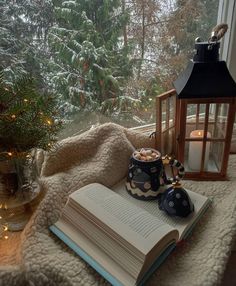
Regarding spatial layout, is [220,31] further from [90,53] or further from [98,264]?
[98,264]

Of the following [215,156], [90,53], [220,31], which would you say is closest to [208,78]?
[220,31]

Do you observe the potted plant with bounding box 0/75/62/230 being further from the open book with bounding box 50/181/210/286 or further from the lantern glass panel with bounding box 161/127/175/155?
the lantern glass panel with bounding box 161/127/175/155

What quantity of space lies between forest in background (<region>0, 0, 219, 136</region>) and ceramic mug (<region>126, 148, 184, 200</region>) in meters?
0.31

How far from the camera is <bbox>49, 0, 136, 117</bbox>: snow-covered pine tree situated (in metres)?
0.84

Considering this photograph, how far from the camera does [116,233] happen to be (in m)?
0.57

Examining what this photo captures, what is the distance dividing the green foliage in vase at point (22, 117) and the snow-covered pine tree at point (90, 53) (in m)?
0.30

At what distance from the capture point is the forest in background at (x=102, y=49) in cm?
81

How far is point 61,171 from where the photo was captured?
760 millimetres

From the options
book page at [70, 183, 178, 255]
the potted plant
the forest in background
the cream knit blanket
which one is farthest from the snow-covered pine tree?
book page at [70, 183, 178, 255]

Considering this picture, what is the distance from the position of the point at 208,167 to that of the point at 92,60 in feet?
1.69

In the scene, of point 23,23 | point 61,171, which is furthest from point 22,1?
point 61,171

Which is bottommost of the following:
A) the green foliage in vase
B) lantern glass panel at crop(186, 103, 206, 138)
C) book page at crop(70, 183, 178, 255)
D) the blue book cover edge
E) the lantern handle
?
the blue book cover edge

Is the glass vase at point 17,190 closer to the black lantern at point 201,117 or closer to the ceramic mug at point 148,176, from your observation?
the ceramic mug at point 148,176

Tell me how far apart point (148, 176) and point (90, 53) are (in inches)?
17.5
